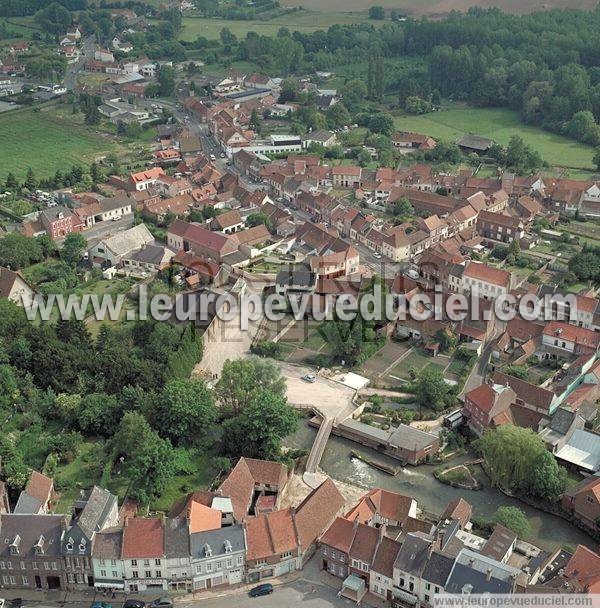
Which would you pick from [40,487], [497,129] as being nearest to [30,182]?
[40,487]

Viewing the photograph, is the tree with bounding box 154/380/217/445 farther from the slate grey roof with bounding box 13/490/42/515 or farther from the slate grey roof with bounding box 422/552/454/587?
the slate grey roof with bounding box 422/552/454/587

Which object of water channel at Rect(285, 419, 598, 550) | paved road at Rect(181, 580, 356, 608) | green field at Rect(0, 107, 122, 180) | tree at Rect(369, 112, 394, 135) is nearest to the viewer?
paved road at Rect(181, 580, 356, 608)

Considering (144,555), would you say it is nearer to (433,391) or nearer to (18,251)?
(433,391)

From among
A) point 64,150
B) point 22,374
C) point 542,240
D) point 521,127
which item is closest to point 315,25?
point 521,127

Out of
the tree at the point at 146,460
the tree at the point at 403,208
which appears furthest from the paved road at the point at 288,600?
the tree at the point at 403,208

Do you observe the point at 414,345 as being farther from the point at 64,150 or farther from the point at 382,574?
the point at 64,150

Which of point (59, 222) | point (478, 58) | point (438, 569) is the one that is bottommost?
point (438, 569)

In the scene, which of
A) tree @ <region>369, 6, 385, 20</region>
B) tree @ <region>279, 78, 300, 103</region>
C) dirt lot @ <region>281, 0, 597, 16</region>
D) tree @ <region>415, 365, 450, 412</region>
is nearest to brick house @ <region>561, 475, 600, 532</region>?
tree @ <region>415, 365, 450, 412</region>
